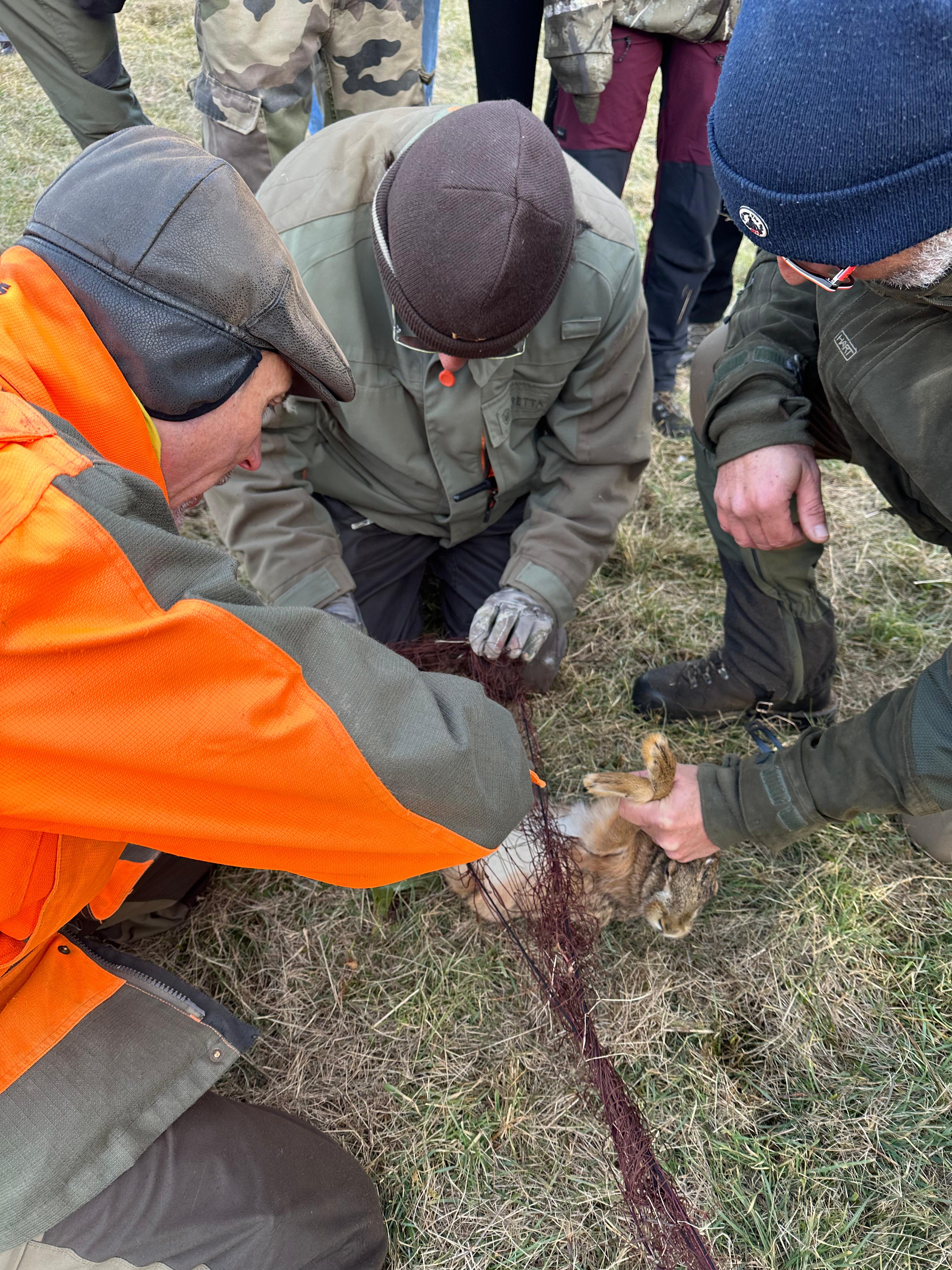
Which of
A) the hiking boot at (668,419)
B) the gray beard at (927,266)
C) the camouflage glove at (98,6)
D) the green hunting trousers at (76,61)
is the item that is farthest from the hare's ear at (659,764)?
the camouflage glove at (98,6)

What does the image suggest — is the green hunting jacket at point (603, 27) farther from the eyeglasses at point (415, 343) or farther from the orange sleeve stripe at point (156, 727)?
the orange sleeve stripe at point (156, 727)

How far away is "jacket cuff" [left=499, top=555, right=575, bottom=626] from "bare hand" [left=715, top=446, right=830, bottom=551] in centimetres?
65

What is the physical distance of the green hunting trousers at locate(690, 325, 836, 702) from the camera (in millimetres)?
2564

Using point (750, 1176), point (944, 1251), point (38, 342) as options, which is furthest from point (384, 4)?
point (944, 1251)

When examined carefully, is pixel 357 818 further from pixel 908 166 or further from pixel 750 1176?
pixel 750 1176

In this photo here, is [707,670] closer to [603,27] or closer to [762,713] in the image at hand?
[762,713]

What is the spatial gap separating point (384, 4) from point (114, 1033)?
3486 mm

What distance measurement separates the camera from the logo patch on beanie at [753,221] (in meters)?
1.38

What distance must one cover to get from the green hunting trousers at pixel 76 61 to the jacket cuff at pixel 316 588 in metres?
2.32

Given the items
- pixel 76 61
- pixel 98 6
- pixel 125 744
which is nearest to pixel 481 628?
pixel 125 744

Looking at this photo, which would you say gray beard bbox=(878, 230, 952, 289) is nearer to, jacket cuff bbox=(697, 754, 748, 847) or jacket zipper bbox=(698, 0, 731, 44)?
jacket cuff bbox=(697, 754, 748, 847)

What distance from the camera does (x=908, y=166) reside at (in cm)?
121

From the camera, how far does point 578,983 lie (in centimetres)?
232

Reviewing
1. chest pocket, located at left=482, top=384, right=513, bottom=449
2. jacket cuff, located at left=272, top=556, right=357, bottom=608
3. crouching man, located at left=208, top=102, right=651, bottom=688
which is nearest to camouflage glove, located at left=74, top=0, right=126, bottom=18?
crouching man, located at left=208, top=102, right=651, bottom=688
